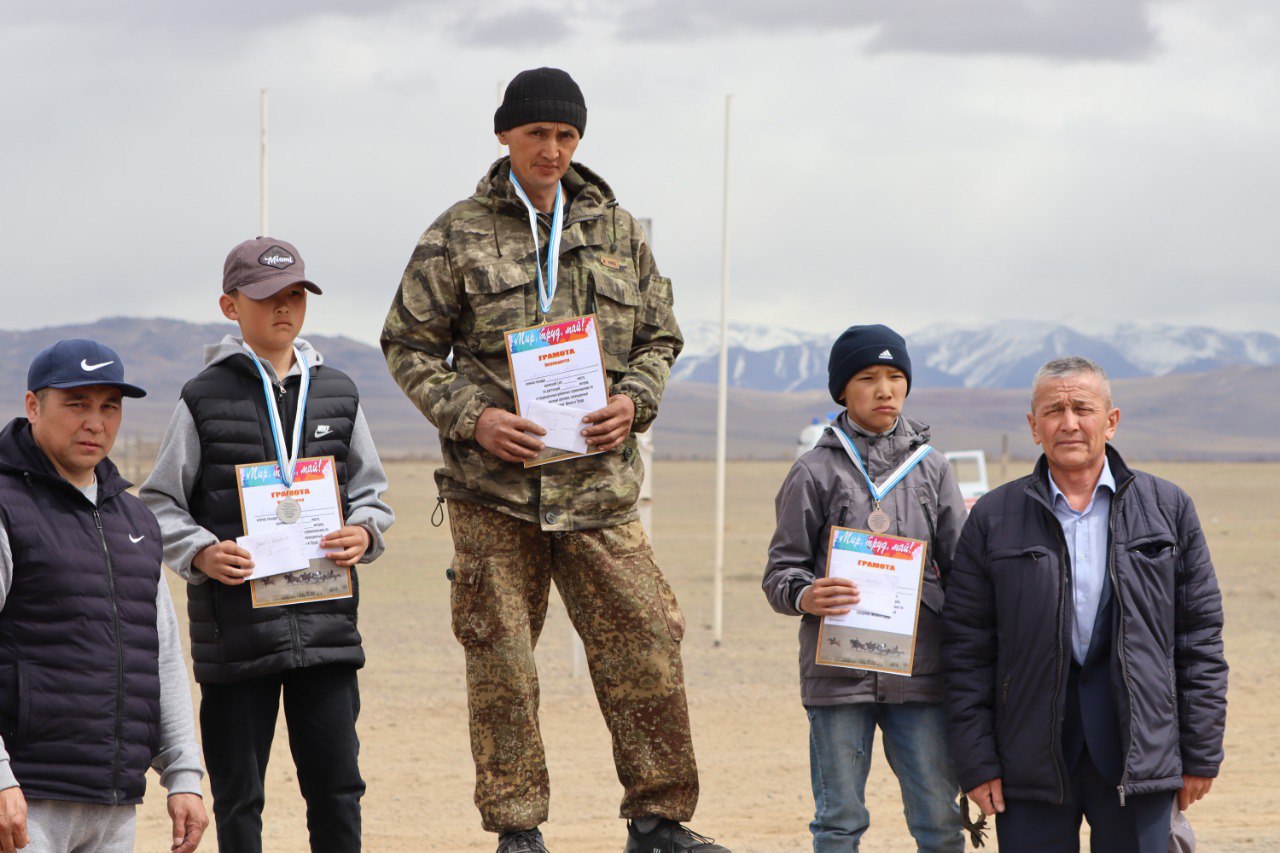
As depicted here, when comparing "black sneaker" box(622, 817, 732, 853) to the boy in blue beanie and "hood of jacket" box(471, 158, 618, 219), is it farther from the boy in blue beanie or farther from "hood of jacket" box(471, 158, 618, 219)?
"hood of jacket" box(471, 158, 618, 219)

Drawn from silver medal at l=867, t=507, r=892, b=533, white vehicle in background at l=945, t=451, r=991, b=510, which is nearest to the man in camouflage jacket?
silver medal at l=867, t=507, r=892, b=533

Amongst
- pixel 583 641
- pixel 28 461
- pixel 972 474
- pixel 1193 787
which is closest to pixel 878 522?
pixel 583 641

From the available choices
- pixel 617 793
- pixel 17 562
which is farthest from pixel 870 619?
pixel 617 793

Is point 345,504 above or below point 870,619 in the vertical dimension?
above

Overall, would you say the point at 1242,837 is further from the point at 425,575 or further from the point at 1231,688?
the point at 425,575

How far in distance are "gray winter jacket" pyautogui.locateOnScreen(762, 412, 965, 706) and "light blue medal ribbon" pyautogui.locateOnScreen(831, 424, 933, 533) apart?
0.02 m

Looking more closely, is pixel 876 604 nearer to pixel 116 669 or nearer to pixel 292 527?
pixel 292 527

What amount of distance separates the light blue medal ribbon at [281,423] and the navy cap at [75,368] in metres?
0.62

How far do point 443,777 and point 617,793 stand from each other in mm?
1033

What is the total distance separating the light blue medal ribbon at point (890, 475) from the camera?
4348 millimetres

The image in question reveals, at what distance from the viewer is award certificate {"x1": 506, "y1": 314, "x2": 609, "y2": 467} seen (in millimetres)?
4289

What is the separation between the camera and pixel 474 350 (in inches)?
176

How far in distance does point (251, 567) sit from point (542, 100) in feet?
5.10

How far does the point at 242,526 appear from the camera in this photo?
4293 mm
